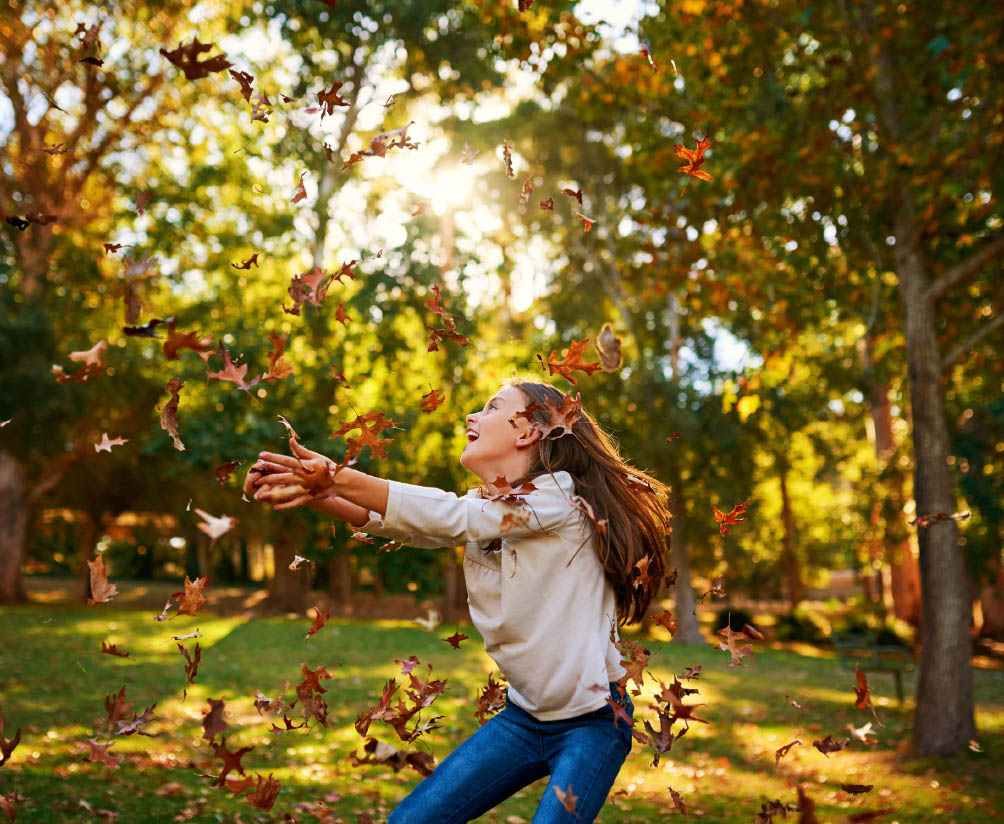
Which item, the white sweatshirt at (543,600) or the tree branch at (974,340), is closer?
the white sweatshirt at (543,600)

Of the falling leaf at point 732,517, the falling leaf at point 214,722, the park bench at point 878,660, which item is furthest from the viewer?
the park bench at point 878,660

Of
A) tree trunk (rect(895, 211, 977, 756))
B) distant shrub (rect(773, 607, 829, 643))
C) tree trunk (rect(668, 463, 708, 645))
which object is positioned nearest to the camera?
tree trunk (rect(895, 211, 977, 756))

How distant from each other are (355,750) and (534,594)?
94cm

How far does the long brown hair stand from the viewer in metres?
2.71

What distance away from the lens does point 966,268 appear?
8477 mm

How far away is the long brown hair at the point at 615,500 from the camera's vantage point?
271 cm

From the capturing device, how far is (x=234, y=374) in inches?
101

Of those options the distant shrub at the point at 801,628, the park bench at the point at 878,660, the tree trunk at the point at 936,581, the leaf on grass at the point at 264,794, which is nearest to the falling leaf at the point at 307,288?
the leaf on grass at the point at 264,794

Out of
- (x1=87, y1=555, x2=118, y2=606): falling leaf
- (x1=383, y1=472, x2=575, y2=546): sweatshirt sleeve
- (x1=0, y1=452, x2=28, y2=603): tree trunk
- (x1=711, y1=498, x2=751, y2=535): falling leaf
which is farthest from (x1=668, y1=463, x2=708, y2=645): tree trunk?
(x1=87, y1=555, x2=118, y2=606): falling leaf

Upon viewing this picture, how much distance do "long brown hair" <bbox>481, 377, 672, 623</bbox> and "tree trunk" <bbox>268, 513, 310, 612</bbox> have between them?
22.4 metres

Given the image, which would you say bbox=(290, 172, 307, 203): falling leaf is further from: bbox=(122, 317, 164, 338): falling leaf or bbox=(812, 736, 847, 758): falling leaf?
bbox=(812, 736, 847, 758): falling leaf

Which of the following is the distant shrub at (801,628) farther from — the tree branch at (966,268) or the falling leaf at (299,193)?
the falling leaf at (299,193)

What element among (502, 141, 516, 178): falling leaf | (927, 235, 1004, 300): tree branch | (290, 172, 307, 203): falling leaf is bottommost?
(290, 172, 307, 203): falling leaf

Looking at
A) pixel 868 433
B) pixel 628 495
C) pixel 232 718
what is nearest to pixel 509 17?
pixel 628 495
